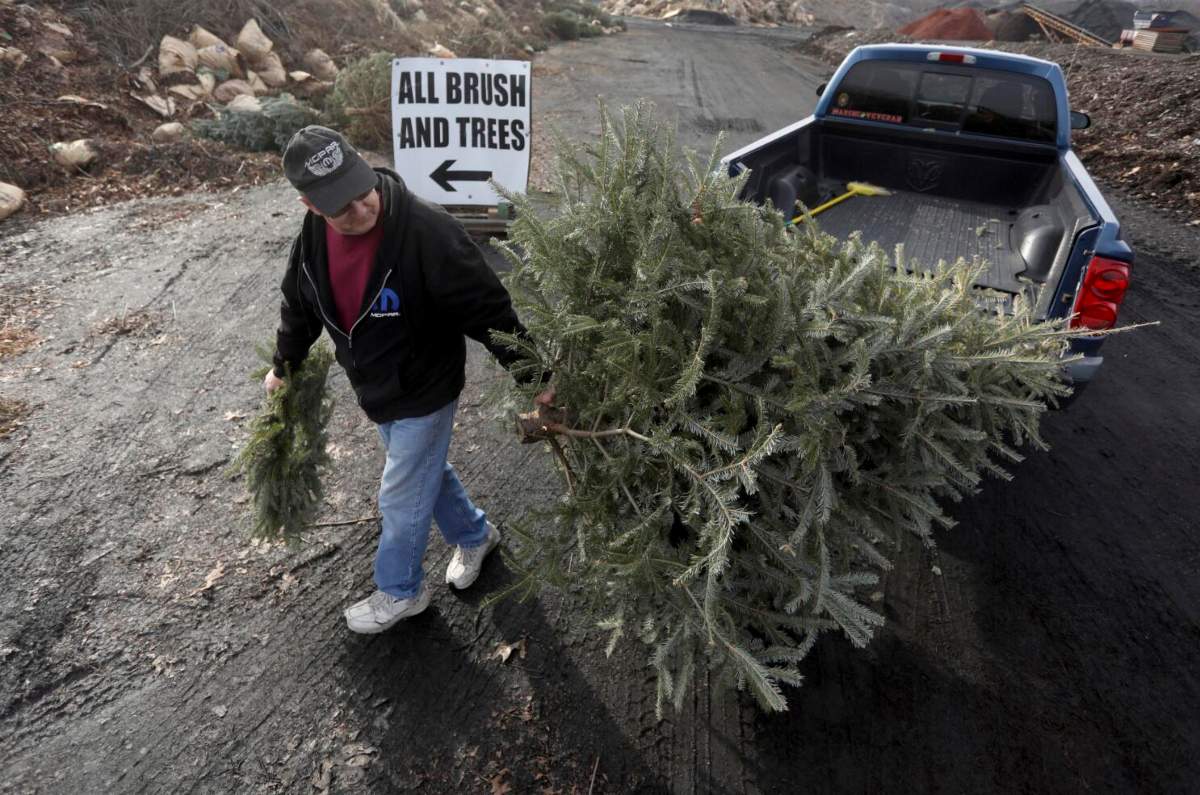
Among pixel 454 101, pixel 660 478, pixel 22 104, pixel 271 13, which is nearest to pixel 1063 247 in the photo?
pixel 660 478

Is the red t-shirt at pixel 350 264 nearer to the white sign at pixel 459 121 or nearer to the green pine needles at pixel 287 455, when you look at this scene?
the green pine needles at pixel 287 455

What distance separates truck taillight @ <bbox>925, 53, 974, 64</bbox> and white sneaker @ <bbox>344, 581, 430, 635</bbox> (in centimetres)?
600

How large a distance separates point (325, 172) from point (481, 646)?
86.1 inches

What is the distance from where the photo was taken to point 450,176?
23.0 feet

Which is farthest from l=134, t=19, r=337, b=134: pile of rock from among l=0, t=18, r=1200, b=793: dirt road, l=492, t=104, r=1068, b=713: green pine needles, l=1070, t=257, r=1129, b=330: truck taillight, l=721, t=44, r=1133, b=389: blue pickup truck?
l=1070, t=257, r=1129, b=330: truck taillight

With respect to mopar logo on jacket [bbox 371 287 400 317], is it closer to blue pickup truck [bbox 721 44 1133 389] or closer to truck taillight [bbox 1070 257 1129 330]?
blue pickup truck [bbox 721 44 1133 389]

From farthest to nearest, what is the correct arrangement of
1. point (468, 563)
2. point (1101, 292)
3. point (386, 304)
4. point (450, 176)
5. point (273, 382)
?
point (450, 176), point (1101, 292), point (468, 563), point (273, 382), point (386, 304)

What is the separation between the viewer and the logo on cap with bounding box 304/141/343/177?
2.33 metres

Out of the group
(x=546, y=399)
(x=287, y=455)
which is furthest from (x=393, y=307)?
(x=287, y=455)

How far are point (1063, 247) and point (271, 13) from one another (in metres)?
14.5

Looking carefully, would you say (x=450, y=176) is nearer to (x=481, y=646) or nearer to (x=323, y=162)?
(x=323, y=162)

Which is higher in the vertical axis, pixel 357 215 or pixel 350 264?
pixel 357 215

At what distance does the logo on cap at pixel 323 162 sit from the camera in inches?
91.7

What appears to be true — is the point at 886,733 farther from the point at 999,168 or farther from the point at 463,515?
the point at 999,168
